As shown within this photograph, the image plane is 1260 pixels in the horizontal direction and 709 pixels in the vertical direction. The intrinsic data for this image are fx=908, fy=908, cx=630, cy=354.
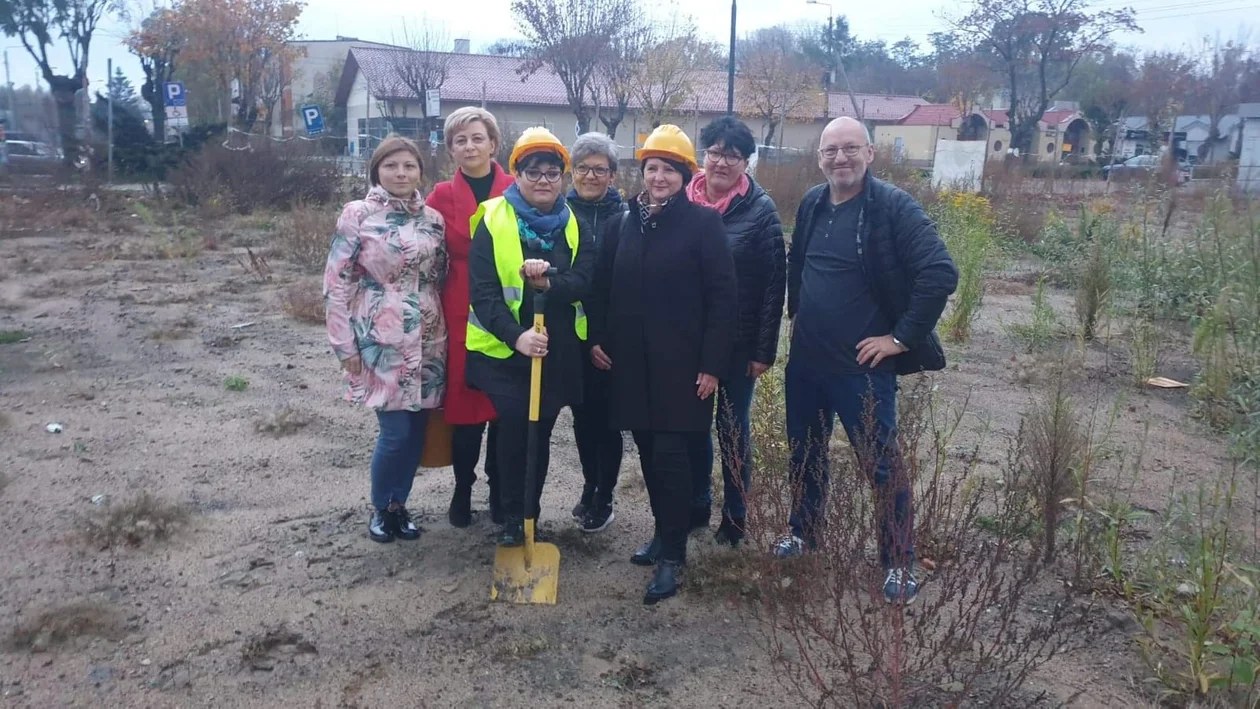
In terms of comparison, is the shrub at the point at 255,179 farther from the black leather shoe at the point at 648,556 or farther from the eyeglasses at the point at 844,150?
the eyeglasses at the point at 844,150

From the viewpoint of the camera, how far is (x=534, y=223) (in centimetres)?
346

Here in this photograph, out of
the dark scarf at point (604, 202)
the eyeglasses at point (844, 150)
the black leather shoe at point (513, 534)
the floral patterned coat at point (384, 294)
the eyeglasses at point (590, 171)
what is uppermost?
the eyeglasses at point (844, 150)

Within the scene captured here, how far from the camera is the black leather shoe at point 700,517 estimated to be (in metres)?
4.10

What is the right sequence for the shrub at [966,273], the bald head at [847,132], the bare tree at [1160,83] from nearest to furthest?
A: the bald head at [847,132]
the shrub at [966,273]
the bare tree at [1160,83]

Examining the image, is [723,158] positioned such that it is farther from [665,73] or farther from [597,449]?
[665,73]

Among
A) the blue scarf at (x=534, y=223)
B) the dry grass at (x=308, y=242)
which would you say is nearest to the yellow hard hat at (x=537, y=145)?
the blue scarf at (x=534, y=223)

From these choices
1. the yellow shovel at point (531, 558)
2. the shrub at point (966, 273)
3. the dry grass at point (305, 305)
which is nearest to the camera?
the yellow shovel at point (531, 558)

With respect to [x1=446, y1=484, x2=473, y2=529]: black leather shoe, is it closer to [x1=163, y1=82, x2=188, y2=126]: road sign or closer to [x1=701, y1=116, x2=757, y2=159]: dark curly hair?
[x1=701, y1=116, x2=757, y2=159]: dark curly hair

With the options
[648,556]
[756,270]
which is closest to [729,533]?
[648,556]

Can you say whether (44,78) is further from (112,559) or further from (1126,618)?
(1126,618)

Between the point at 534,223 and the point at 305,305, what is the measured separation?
5681 mm

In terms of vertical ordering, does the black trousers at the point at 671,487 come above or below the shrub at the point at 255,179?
below

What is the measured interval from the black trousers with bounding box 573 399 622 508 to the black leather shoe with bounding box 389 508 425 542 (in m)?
0.79

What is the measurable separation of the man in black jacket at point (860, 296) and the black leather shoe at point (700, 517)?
64 centimetres
